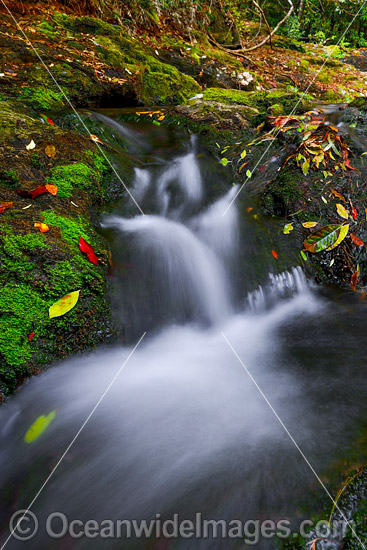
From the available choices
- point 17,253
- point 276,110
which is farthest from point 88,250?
point 276,110

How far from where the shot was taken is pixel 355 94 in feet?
30.7

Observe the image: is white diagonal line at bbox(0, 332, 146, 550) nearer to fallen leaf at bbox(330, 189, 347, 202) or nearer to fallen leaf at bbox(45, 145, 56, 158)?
fallen leaf at bbox(45, 145, 56, 158)

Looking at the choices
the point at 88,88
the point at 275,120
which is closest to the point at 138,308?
the point at 275,120

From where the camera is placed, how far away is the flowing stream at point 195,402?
132 cm

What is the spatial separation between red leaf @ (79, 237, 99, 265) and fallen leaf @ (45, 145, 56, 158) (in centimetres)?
114

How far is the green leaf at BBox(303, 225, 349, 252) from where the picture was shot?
10.2ft

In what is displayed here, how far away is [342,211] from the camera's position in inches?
128

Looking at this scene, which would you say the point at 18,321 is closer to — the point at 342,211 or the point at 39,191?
the point at 39,191

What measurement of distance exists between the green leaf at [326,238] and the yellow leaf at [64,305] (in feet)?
7.86

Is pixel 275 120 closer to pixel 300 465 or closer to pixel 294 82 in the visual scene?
pixel 300 465

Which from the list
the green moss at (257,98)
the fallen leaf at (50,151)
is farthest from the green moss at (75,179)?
the green moss at (257,98)

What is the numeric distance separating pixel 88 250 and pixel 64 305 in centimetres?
52

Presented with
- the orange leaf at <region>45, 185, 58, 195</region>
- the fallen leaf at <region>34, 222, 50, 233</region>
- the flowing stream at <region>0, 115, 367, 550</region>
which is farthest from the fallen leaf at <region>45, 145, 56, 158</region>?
the fallen leaf at <region>34, 222, 50, 233</region>

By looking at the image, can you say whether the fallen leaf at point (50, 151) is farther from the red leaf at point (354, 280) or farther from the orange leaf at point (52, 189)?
the red leaf at point (354, 280)
